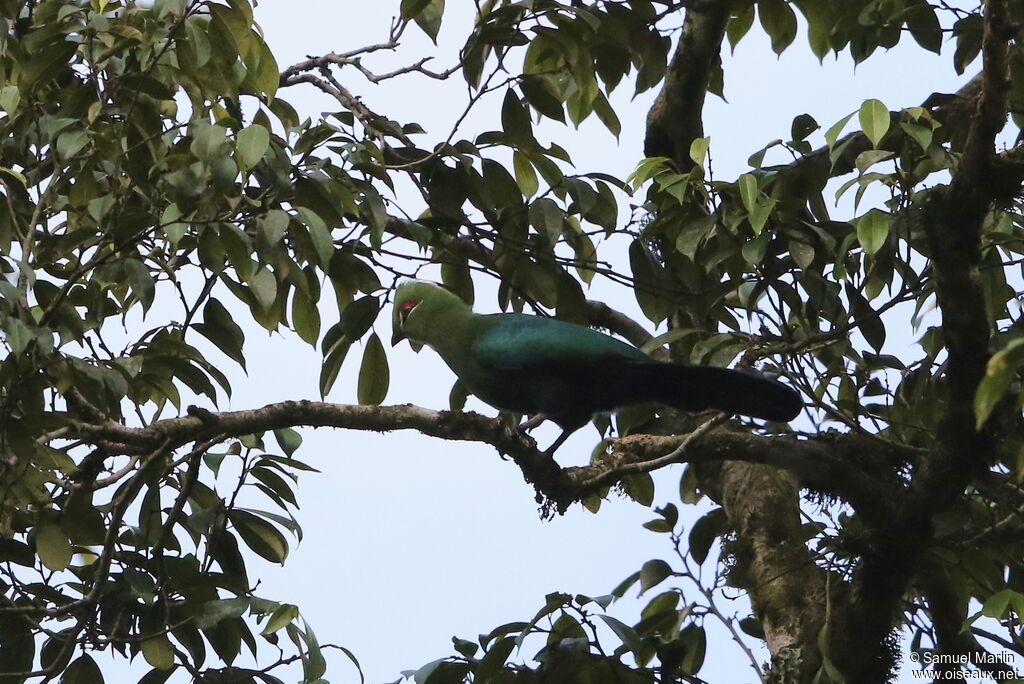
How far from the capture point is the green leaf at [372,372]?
13.4ft

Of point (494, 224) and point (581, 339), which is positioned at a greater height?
point (494, 224)

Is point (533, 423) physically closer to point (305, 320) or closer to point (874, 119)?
point (305, 320)

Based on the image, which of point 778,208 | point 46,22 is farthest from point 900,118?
point 46,22

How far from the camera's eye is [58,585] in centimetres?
381

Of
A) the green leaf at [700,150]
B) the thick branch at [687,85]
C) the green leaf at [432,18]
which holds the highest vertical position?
the thick branch at [687,85]

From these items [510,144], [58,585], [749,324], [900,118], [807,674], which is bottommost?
[807,674]

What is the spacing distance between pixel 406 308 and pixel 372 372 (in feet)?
2.72

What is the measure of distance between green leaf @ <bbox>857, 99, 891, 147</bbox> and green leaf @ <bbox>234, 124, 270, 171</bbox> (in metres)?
1.81

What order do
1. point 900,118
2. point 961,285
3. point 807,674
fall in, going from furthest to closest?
point 807,674 < point 900,118 < point 961,285

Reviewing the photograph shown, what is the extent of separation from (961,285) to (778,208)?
84cm

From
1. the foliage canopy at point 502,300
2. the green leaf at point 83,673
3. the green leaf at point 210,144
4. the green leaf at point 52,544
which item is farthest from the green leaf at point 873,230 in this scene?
the green leaf at point 83,673

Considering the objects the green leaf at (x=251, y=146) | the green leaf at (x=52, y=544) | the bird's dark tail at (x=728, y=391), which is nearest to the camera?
the green leaf at (x=251, y=146)

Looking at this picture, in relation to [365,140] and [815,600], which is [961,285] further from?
[365,140]

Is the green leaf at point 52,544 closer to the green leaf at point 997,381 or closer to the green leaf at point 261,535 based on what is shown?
the green leaf at point 261,535
